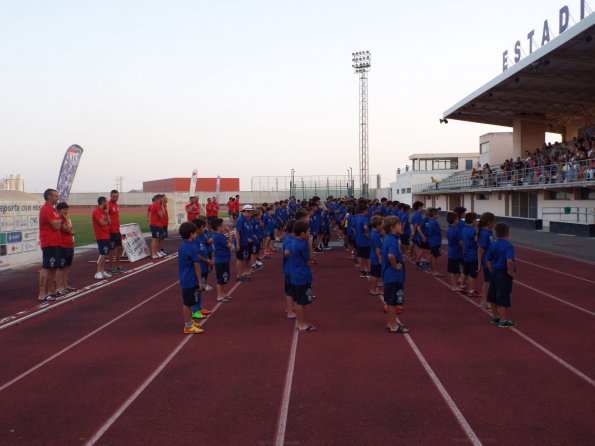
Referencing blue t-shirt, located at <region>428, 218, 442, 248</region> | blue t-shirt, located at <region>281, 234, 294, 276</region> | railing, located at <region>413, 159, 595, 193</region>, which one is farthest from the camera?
railing, located at <region>413, 159, 595, 193</region>

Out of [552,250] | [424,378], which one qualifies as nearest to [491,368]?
[424,378]

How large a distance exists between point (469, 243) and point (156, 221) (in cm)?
989

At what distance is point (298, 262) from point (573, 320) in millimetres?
4513

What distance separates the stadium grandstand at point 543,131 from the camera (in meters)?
22.2

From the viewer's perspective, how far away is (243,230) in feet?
36.4

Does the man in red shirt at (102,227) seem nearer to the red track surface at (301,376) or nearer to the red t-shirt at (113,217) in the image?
the red t-shirt at (113,217)

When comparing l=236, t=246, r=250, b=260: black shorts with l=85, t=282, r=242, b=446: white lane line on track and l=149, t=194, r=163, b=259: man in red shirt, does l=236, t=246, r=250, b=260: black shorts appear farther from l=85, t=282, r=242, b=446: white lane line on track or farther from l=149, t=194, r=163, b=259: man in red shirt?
l=149, t=194, r=163, b=259: man in red shirt

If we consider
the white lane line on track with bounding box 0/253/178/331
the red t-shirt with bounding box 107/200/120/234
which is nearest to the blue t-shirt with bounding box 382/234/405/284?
the white lane line on track with bounding box 0/253/178/331

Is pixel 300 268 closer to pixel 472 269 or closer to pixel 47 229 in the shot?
pixel 472 269

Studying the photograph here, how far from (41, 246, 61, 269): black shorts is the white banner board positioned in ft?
18.3

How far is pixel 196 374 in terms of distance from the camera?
569 cm

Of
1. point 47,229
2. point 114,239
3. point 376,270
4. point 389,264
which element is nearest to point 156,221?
point 114,239

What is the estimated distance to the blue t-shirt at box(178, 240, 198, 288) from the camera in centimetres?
711

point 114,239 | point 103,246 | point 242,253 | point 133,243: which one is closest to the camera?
point 242,253
